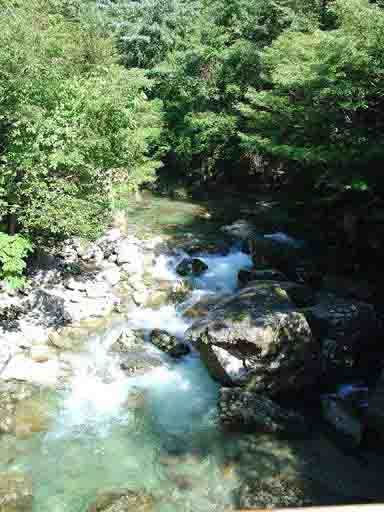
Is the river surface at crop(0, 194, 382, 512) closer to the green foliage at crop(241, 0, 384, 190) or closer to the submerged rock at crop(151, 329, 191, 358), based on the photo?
the submerged rock at crop(151, 329, 191, 358)

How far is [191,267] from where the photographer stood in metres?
13.1

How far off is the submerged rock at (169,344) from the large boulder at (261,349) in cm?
91

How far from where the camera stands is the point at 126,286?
12.1 meters

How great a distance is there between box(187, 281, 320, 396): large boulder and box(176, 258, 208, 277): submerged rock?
4103mm

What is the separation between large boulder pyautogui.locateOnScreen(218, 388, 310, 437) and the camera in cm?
755

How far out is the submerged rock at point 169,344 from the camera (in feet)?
31.8

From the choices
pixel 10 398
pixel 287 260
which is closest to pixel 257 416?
pixel 10 398

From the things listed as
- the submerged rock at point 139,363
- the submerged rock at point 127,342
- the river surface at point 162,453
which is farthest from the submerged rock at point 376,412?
the submerged rock at point 127,342

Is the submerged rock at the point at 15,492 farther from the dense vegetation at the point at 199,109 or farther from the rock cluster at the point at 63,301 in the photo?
the dense vegetation at the point at 199,109

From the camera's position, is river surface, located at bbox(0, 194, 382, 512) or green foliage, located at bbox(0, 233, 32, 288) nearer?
river surface, located at bbox(0, 194, 382, 512)

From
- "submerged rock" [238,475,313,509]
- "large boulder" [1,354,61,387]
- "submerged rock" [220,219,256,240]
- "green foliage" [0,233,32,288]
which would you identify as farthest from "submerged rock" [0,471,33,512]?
"submerged rock" [220,219,256,240]

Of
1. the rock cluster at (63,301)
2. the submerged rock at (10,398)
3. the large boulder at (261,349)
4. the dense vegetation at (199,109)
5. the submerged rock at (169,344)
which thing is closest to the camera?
the submerged rock at (10,398)

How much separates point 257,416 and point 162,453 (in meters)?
1.80

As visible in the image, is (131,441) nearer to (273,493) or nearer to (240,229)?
(273,493)
